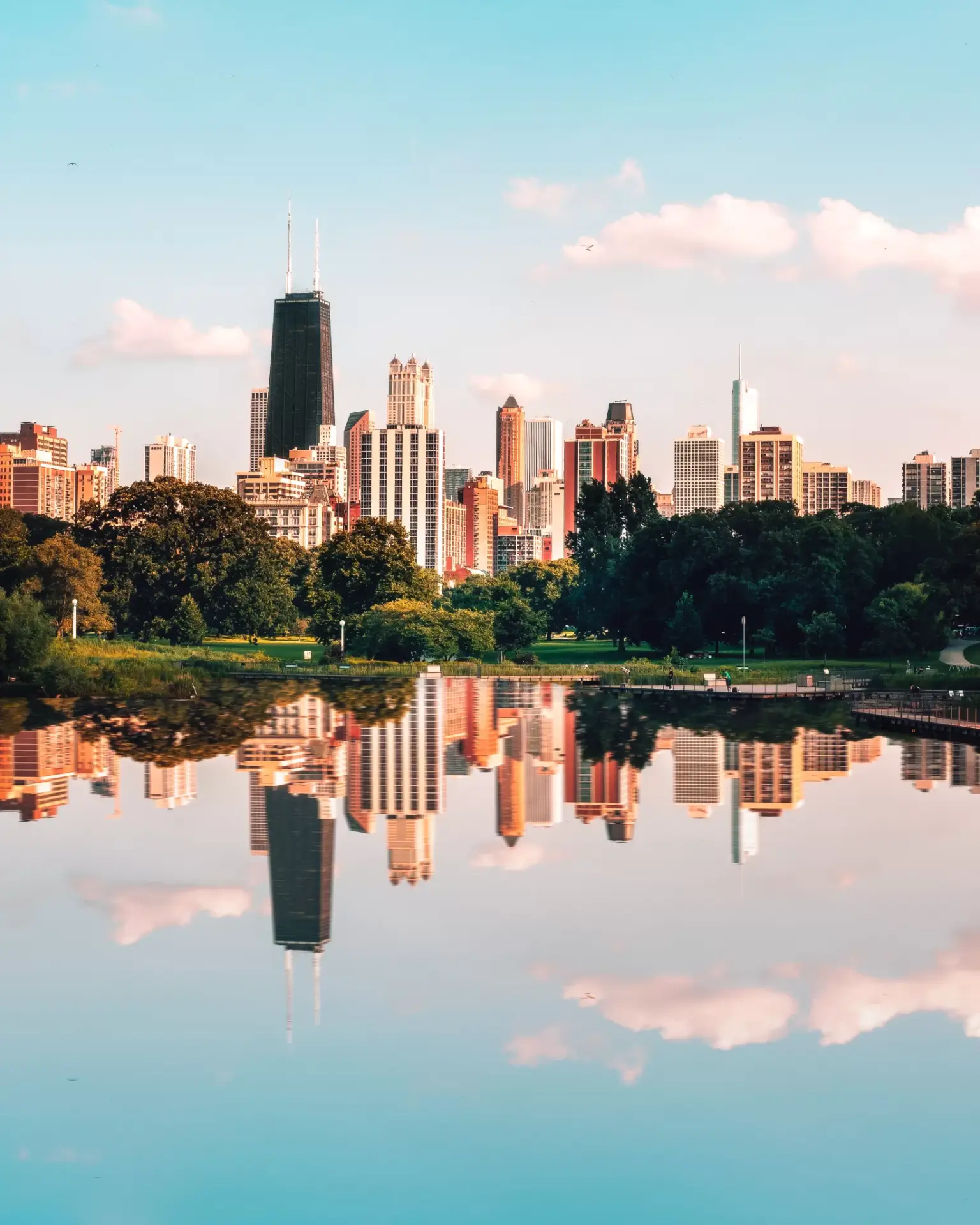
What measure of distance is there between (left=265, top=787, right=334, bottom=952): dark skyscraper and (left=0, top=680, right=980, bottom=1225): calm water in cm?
11

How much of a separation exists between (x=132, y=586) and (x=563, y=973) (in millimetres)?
95365

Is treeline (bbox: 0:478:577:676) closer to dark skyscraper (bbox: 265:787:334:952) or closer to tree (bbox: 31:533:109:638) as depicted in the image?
tree (bbox: 31:533:109:638)

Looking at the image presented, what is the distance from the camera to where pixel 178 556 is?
11319 cm

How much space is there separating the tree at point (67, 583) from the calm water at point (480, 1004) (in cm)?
6062

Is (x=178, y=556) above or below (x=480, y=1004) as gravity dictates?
above

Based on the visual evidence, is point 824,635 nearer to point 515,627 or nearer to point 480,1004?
point 515,627

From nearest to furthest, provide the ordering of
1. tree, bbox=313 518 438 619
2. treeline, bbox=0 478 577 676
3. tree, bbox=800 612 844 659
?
1. tree, bbox=800 612 844 659
2. treeline, bbox=0 478 577 676
3. tree, bbox=313 518 438 619

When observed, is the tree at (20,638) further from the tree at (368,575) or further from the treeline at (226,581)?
the tree at (368,575)

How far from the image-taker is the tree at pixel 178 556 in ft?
365

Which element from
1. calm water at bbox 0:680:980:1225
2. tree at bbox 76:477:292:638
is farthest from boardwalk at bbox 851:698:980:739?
tree at bbox 76:477:292:638

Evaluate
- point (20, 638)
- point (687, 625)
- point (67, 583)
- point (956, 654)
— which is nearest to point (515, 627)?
point (687, 625)

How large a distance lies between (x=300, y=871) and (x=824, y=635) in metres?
73.3

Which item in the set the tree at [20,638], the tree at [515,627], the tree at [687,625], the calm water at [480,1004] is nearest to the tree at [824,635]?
the tree at [687,625]

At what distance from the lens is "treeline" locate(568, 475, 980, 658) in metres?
93.9
